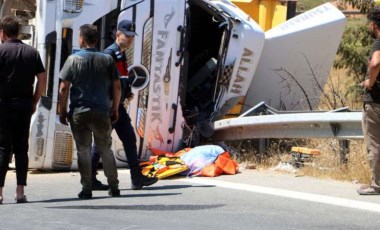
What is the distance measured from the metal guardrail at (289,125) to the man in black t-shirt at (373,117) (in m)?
0.77

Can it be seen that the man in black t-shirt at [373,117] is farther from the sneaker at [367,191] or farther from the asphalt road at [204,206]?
the asphalt road at [204,206]

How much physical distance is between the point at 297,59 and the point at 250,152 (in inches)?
74.5

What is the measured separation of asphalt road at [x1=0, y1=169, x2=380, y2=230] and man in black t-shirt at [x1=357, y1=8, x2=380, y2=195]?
7.2 inches

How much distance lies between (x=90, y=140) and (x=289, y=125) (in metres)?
2.84

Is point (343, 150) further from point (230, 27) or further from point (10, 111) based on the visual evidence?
point (10, 111)

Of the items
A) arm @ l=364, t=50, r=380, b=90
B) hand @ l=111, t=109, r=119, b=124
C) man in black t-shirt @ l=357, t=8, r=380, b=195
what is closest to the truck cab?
hand @ l=111, t=109, r=119, b=124

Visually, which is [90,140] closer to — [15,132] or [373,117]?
[15,132]

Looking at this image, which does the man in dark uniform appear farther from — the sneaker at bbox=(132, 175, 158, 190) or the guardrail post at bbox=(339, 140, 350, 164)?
the guardrail post at bbox=(339, 140, 350, 164)

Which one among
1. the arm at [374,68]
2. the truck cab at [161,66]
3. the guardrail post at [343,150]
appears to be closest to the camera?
the arm at [374,68]

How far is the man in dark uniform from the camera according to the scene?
28.7ft

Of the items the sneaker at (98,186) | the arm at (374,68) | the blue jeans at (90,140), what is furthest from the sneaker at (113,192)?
the arm at (374,68)

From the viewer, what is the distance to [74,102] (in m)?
8.03

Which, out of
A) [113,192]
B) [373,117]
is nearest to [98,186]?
[113,192]

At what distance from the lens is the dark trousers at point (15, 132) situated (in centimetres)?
778
